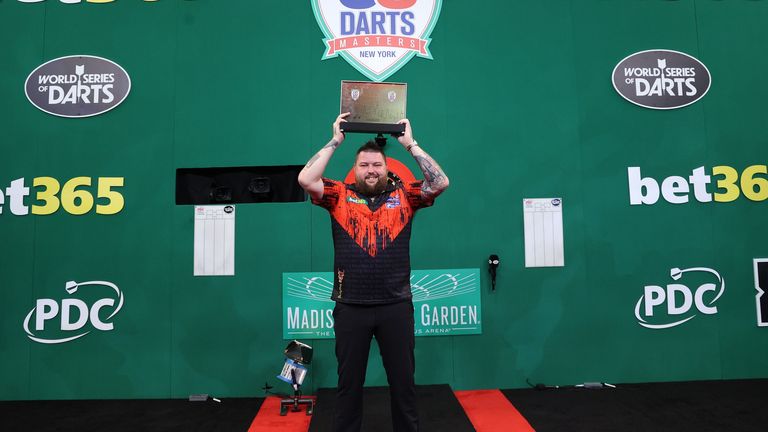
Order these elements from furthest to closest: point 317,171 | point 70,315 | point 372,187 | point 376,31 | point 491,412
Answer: point 376,31, point 70,315, point 491,412, point 372,187, point 317,171

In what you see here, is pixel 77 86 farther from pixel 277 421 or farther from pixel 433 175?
pixel 433 175

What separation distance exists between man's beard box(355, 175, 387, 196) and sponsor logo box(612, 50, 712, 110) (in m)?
2.35

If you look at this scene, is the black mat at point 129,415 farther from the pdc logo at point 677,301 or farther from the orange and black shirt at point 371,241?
the pdc logo at point 677,301

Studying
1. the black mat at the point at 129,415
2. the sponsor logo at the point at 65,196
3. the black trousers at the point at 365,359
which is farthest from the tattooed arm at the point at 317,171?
the sponsor logo at the point at 65,196

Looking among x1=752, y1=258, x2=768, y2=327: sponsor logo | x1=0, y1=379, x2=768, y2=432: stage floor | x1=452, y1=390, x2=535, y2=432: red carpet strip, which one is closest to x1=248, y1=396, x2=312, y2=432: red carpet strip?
x1=0, y1=379, x2=768, y2=432: stage floor

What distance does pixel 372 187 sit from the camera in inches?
81.8

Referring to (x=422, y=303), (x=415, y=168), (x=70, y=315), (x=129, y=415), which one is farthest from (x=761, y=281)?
(x=70, y=315)

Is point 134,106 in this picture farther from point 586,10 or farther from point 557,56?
point 586,10

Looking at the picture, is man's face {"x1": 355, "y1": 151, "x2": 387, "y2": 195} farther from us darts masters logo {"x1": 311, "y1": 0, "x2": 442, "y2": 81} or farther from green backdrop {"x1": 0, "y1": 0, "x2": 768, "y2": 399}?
us darts masters logo {"x1": 311, "y1": 0, "x2": 442, "y2": 81}

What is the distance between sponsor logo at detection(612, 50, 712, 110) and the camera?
3408 mm

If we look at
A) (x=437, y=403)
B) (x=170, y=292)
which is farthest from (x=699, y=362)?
(x=170, y=292)

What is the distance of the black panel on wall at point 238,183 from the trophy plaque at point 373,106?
1292mm

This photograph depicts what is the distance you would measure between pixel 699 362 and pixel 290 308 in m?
3.00

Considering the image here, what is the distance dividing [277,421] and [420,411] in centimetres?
86
